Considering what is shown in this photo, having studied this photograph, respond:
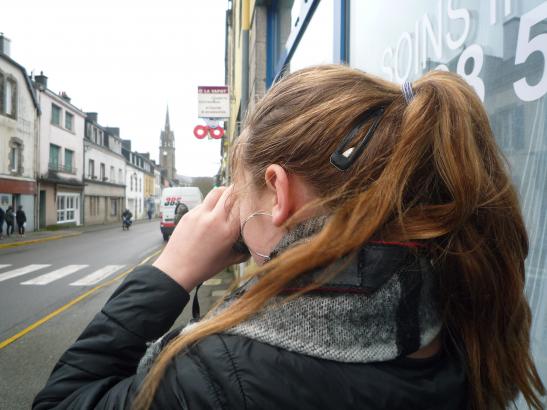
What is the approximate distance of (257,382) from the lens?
0.63 metres

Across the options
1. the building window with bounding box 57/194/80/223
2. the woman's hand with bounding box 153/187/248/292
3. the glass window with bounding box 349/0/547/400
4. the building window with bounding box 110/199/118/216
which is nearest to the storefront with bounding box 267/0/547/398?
the glass window with bounding box 349/0/547/400

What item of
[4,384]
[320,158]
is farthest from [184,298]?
[4,384]

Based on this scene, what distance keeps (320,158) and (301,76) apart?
212 millimetres

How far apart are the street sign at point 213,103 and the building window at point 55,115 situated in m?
21.2

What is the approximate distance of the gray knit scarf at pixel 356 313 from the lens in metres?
0.65

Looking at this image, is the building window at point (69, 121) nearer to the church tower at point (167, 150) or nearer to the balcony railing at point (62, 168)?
the balcony railing at point (62, 168)

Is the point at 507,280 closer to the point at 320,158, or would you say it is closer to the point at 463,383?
the point at 463,383

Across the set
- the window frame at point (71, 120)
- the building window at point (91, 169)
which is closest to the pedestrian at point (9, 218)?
the window frame at point (71, 120)

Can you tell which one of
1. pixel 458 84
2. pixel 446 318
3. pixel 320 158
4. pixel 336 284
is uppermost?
pixel 458 84

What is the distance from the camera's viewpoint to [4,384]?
3.33 m

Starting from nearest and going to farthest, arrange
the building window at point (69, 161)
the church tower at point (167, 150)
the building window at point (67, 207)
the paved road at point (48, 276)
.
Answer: the paved road at point (48, 276), the building window at point (67, 207), the building window at point (69, 161), the church tower at point (167, 150)

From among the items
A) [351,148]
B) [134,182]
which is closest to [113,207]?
[134,182]

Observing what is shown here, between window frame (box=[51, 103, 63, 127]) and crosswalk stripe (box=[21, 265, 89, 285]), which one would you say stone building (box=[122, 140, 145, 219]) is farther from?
crosswalk stripe (box=[21, 265, 89, 285])

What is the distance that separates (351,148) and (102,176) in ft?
125
